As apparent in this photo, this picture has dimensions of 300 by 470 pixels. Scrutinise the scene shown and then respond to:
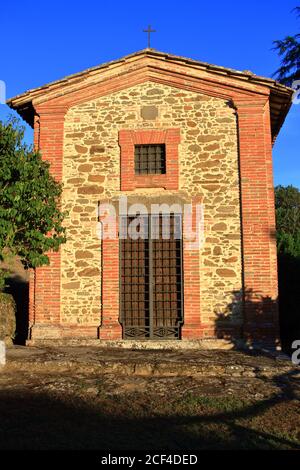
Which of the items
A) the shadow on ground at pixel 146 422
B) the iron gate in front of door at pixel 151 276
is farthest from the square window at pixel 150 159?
the shadow on ground at pixel 146 422

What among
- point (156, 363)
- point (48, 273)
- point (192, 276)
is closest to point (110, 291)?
point (48, 273)

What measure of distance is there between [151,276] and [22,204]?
3728 millimetres

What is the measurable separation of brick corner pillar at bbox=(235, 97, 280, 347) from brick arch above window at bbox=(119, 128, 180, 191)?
1487 mm

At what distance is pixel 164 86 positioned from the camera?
10836mm

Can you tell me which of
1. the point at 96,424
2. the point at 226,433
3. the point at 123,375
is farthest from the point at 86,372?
the point at 226,433

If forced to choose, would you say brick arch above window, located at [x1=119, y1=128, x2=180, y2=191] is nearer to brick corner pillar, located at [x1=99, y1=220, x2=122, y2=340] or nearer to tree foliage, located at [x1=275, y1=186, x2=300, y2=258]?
brick corner pillar, located at [x1=99, y1=220, x2=122, y2=340]

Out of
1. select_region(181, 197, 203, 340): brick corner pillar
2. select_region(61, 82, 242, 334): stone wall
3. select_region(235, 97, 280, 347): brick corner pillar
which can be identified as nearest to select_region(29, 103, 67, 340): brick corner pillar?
select_region(61, 82, 242, 334): stone wall

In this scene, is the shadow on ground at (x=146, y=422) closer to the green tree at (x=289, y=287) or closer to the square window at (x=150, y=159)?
→ the green tree at (x=289, y=287)

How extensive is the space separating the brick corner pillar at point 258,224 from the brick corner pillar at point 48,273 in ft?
13.5

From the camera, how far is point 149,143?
34.7 ft

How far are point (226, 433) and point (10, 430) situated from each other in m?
2.27

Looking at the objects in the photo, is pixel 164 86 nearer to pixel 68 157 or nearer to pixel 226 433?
pixel 68 157

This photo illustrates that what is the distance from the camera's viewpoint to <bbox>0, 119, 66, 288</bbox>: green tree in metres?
7.40

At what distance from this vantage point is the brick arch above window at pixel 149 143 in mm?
10391
